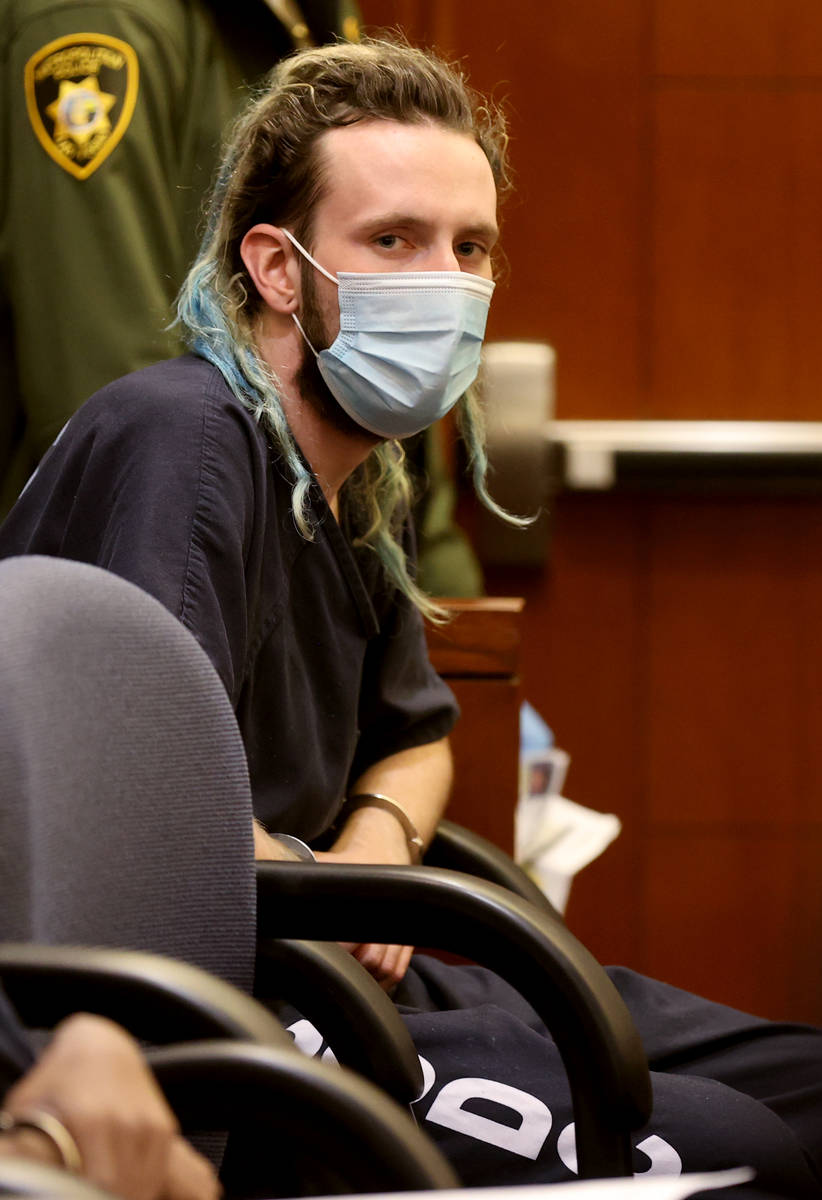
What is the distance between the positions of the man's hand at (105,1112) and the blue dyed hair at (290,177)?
689 millimetres

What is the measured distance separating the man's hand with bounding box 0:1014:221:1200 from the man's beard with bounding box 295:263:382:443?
0.80m

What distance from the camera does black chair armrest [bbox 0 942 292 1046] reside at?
674 mm

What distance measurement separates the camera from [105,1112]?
0.55m

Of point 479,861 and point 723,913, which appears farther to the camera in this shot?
point 723,913

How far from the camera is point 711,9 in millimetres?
2406

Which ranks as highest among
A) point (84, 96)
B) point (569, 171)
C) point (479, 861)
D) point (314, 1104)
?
point (84, 96)

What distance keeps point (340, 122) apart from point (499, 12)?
4.15 ft

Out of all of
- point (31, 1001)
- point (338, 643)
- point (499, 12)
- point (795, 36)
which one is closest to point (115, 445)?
point (338, 643)

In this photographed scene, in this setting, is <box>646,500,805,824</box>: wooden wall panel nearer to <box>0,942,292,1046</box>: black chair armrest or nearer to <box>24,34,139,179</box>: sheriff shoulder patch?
<box>24,34,139,179</box>: sheriff shoulder patch

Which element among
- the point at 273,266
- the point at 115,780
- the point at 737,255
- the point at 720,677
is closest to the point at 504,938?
the point at 115,780

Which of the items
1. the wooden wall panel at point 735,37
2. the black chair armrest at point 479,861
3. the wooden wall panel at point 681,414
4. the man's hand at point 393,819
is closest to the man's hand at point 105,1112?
the man's hand at point 393,819

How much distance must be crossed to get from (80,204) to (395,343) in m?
0.48

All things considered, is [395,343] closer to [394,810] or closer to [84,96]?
[394,810]

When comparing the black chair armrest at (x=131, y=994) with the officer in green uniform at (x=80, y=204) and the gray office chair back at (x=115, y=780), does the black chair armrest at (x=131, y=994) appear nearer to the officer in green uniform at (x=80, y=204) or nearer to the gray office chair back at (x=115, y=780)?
the gray office chair back at (x=115, y=780)
